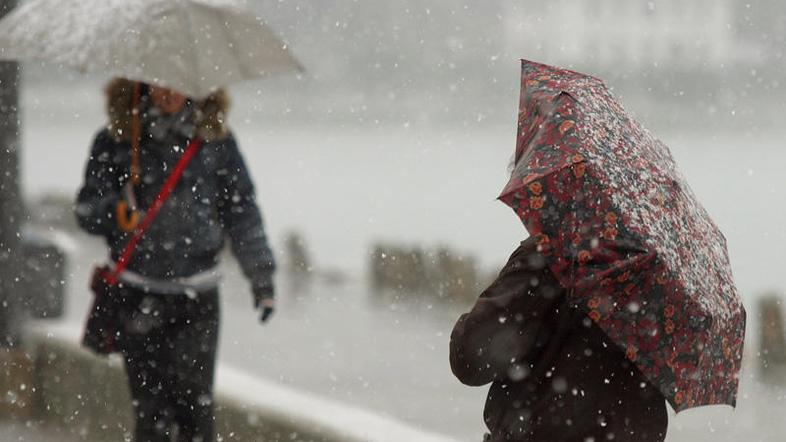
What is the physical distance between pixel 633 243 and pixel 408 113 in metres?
139

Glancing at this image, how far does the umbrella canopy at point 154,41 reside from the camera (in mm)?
4051

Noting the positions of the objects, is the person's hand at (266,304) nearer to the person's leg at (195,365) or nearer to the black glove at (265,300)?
the black glove at (265,300)

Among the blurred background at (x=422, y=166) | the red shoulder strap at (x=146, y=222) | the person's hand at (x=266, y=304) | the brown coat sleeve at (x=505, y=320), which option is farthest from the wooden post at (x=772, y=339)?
the brown coat sleeve at (x=505, y=320)

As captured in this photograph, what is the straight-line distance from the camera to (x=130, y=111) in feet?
13.9

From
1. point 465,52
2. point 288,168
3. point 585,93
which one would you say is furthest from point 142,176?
point 465,52

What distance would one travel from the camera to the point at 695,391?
8.73 ft

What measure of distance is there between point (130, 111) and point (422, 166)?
3728 inches

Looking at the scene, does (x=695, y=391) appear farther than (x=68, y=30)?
No

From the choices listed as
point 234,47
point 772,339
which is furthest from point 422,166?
point 234,47

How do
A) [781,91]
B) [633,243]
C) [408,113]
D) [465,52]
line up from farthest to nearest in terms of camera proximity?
[408,113]
[465,52]
[781,91]
[633,243]

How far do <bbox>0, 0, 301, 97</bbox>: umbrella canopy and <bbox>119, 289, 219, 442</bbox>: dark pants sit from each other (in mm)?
745

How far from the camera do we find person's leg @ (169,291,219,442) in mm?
4219

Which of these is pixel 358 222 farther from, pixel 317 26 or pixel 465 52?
pixel 465 52

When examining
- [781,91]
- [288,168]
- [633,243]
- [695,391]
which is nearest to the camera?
[633,243]
